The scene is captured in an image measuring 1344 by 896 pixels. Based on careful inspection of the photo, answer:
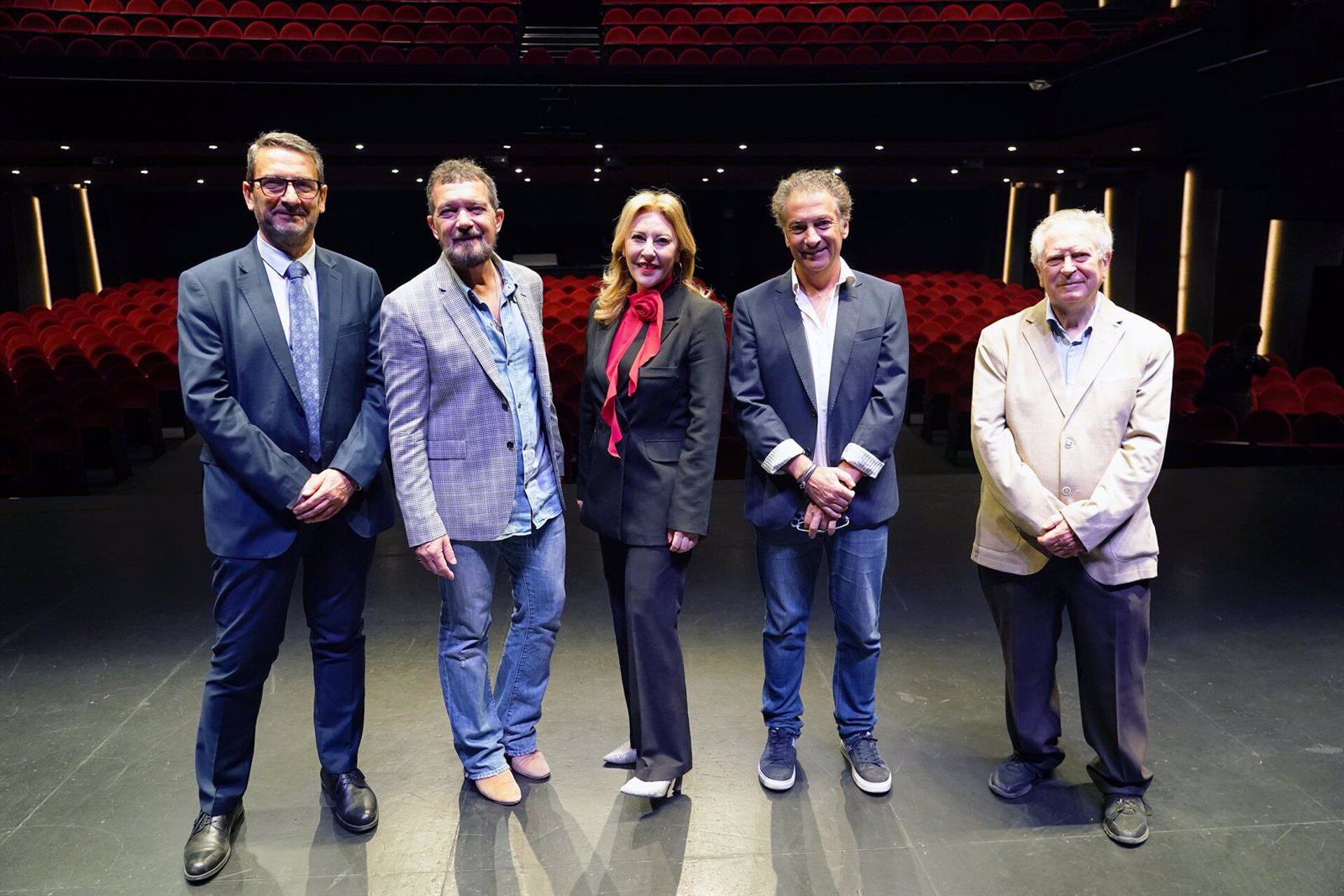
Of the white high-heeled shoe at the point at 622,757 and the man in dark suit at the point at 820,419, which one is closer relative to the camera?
the man in dark suit at the point at 820,419

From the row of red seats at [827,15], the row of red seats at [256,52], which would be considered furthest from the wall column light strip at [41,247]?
the row of red seats at [827,15]

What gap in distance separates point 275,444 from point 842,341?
1.25 metres

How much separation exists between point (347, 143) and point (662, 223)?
890 cm

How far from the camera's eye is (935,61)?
10.5 metres

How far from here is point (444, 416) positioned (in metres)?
2.17

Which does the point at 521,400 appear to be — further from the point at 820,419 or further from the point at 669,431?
the point at 820,419

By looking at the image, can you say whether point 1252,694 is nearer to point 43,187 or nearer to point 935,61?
point 935,61

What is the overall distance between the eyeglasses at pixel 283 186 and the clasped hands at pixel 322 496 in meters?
0.57

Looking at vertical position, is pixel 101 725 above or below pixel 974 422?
below

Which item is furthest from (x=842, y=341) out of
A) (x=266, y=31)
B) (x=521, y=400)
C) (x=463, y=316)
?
(x=266, y=31)

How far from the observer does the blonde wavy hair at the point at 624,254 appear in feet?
7.09

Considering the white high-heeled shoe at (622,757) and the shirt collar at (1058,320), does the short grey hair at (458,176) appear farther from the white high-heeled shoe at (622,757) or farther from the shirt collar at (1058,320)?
the white high-heeled shoe at (622,757)

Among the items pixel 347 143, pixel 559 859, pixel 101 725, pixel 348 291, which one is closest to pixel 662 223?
pixel 348 291

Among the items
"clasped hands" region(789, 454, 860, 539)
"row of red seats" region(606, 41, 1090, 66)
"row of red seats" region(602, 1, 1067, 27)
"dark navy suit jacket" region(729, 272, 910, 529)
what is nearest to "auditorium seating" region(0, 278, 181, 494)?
"dark navy suit jacket" region(729, 272, 910, 529)
